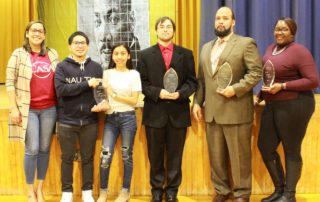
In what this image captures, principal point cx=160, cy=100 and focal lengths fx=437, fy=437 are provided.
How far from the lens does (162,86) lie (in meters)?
3.48

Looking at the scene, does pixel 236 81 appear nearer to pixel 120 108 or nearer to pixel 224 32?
pixel 224 32

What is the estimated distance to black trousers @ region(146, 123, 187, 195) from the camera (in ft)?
11.6

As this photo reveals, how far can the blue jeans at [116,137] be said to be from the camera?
353 cm

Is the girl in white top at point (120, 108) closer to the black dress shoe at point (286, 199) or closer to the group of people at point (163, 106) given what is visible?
the group of people at point (163, 106)

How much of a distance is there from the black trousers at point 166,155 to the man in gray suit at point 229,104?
258 mm

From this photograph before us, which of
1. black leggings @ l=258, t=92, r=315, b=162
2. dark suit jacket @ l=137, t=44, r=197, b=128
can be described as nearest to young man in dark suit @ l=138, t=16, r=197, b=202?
dark suit jacket @ l=137, t=44, r=197, b=128

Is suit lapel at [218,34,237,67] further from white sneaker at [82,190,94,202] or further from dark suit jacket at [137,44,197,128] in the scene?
white sneaker at [82,190,94,202]

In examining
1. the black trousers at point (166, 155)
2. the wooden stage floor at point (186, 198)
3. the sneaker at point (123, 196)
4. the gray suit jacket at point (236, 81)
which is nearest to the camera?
the gray suit jacket at point (236, 81)

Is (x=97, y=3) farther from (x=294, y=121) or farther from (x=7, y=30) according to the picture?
(x=294, y=121)

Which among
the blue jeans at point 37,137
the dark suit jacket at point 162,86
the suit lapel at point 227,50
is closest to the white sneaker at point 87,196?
the blue jeans at point 37,137

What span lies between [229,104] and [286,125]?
47 cm

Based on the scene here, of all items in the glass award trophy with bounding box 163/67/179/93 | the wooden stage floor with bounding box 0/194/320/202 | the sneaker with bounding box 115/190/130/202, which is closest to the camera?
the glass award trophy with bounding box 163/67/179/93

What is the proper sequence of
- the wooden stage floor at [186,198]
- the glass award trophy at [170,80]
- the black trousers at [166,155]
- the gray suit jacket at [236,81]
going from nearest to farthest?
the gray suit jacket at [236,81]
the glass award trophy at [170,80]
the black trousers at [166,155]
the wooden stage floor at [186,198]

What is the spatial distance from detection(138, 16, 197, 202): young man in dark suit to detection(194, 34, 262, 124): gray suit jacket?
154mm
